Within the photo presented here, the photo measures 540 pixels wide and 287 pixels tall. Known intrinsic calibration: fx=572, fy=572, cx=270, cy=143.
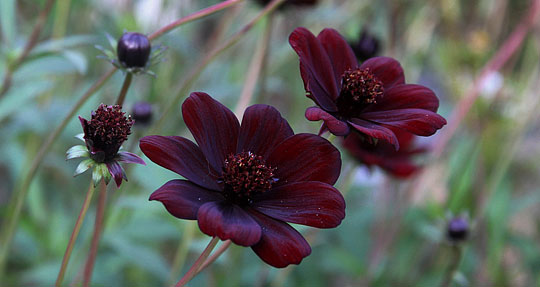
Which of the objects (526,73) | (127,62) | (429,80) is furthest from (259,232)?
(429,80)

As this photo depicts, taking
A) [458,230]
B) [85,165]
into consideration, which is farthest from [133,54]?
[458,230]

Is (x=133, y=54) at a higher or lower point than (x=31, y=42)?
lower

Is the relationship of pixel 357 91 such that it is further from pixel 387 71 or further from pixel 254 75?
pixel 254 75

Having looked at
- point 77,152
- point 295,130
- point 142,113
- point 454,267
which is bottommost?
point 454,267

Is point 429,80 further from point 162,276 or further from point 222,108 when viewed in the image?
point 222,108

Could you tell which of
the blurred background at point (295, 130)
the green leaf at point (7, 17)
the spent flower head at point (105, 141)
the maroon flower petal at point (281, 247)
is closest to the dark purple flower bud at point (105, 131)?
the spent flower head at point (105, 141)

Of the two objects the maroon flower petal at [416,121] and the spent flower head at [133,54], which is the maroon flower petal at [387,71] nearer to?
the maroon flower petal at [416,121]
